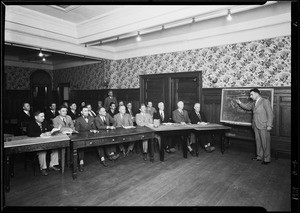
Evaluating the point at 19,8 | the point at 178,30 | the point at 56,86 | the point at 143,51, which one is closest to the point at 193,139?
the point at 178,30

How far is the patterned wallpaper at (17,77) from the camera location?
952cm

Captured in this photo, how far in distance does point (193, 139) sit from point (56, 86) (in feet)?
27.7

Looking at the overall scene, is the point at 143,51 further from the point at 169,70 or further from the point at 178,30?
the point at 178,30

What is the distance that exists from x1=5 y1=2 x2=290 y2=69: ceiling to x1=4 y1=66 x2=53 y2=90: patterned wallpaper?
195 inches

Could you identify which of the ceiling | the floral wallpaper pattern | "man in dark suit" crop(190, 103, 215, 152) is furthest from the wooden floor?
the ceiling

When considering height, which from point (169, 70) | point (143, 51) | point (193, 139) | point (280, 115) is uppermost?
point (143, 51)

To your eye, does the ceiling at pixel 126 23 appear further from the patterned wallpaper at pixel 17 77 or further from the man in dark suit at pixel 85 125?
the patterned wallpaper at pixel 17 77

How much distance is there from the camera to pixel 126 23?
498 centimetres

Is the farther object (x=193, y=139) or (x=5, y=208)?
(x=193, y=139)

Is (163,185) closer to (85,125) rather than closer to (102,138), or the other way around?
(102,138)

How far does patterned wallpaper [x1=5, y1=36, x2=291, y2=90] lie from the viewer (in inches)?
194

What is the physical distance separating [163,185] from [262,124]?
274 cm

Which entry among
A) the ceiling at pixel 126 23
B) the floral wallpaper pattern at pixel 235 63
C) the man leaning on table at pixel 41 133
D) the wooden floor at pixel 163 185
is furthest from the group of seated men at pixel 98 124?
the ceiling at pixel 126 23
